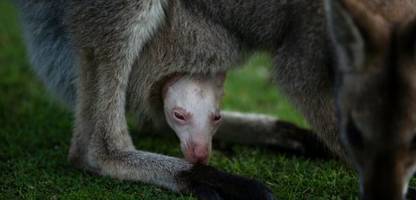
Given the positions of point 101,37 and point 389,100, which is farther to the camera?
point 101,37

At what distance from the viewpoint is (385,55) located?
3152 millimetres

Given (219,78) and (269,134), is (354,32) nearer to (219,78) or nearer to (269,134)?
(219,78)

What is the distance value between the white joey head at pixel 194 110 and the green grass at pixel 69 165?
0.26 m

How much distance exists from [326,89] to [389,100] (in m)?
0.87

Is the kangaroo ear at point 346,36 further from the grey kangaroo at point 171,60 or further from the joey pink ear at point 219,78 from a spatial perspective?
the joey pink ear at point 219,78

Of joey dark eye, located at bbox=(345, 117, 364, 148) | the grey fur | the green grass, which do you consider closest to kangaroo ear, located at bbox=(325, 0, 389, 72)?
joey dark eye, located at bbox=(345, 117, 364, 148)

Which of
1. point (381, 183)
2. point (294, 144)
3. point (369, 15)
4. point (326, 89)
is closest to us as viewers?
point (381, 183)

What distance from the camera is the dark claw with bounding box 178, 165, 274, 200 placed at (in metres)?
3.83

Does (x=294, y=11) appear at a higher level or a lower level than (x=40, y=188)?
higher

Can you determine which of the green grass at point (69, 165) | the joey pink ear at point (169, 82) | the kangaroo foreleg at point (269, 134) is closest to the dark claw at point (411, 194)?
the green grass at point (69, 165)

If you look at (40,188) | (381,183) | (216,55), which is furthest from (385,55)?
(40,188)

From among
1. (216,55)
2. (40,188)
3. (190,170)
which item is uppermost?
(216,55)

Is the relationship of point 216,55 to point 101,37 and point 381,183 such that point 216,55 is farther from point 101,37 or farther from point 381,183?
point 381,183

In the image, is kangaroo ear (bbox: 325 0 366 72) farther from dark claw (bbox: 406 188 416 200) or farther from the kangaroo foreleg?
the kangaroo foreleg
